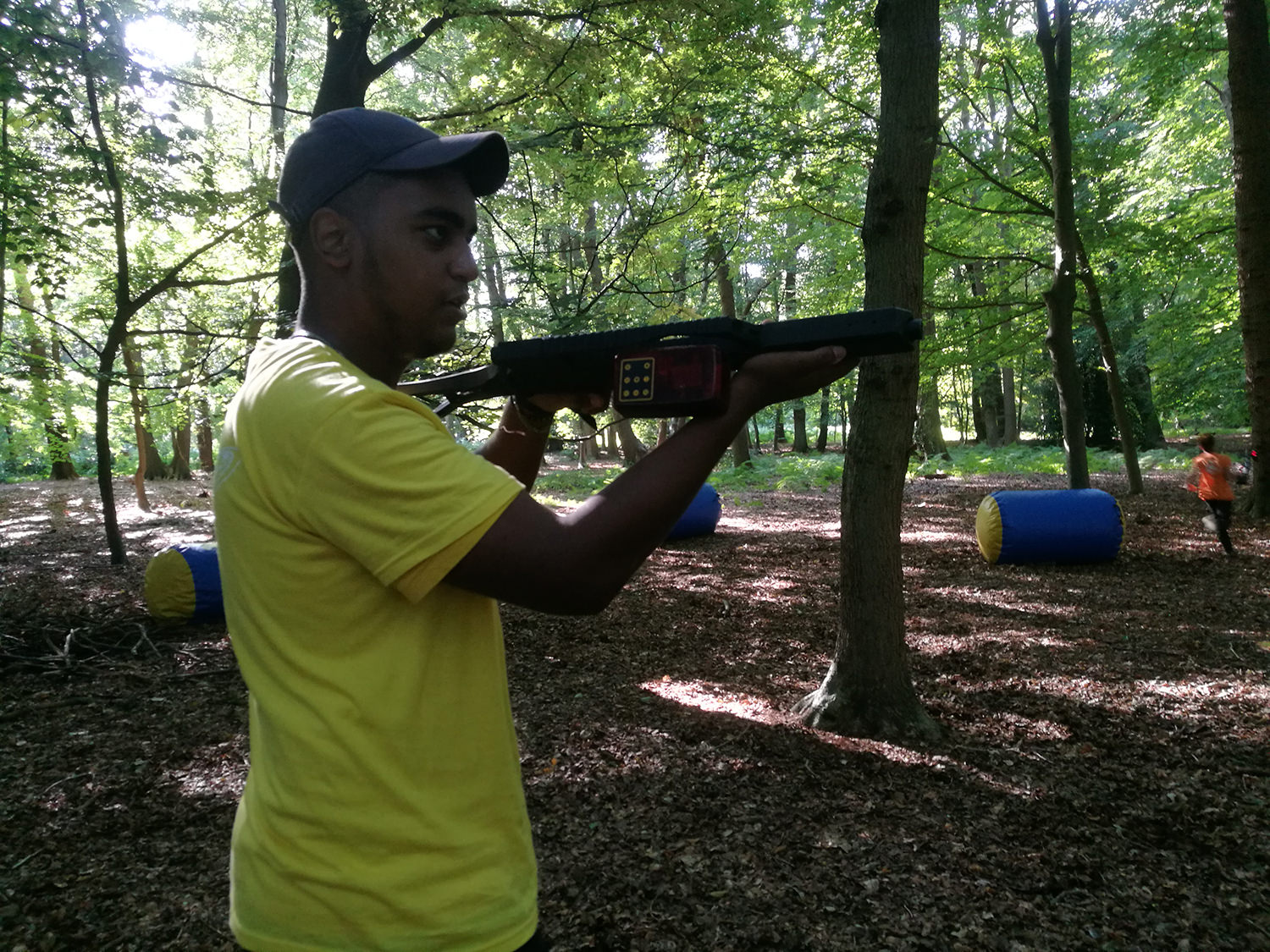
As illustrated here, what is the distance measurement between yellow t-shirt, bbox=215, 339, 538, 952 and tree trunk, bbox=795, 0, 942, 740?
12.1ft

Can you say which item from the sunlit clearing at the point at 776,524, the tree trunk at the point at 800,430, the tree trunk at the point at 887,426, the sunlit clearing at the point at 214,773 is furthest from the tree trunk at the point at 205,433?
the tree trunk at the point at 800,430

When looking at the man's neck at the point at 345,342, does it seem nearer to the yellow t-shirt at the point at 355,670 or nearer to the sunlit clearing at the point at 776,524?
the yellow t-shirt at the point at 355,670

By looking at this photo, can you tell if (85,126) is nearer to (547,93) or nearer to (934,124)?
(547,93)

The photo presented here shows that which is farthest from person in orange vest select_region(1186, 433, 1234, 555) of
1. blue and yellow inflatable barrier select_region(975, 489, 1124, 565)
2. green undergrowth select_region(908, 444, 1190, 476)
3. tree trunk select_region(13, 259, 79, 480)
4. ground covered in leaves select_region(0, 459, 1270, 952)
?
tree trunk select_region(13, 259, 79, 480)

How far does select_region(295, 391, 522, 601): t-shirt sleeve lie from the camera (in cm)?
97

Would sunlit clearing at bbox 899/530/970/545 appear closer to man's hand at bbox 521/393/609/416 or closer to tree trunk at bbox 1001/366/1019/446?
man's hand at bbox 521/393/609/416

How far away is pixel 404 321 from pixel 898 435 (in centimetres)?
370

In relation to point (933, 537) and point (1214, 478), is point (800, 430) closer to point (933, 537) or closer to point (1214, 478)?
point (933, 537)

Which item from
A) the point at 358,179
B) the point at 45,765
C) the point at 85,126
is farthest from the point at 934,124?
the point at 85,126

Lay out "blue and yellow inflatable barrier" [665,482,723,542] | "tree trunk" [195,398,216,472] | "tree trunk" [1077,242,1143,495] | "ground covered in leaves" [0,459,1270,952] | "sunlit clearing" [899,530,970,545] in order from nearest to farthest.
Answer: "ground covered in leaves" [0,459,1270,952] < "blue and yellow inflatable barrier" [665,482,723,542] < "sunlit clearing" [899,530,970,545] < "tree trunk" [1077,242,1143,495] < "tree trunk" [195,398,216,472]

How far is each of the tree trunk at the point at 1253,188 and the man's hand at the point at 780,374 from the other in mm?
12091

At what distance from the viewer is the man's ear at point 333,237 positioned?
4.05 ft

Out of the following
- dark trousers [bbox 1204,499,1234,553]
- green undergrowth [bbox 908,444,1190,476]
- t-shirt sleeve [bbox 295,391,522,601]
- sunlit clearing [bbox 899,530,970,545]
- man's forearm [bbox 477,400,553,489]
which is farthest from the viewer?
green undergrowth [bbox 908,444,1190,476]

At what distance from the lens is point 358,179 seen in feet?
4.00
